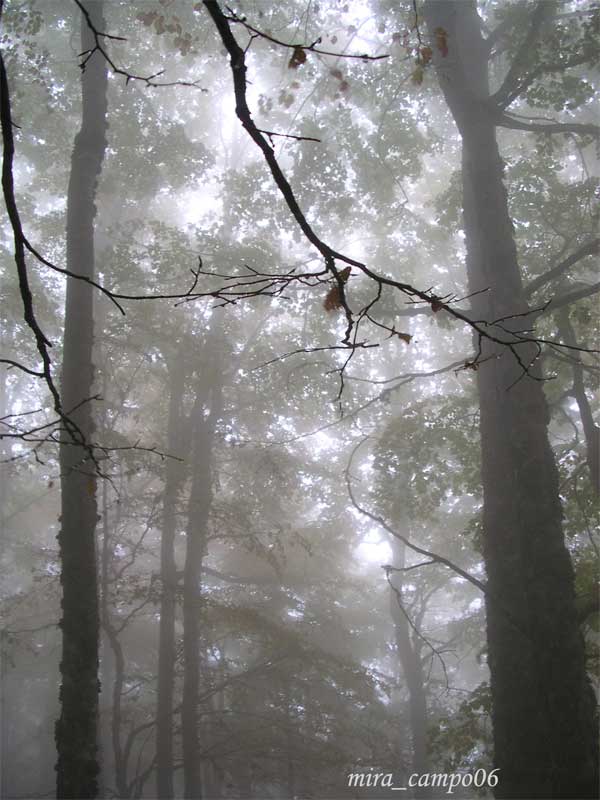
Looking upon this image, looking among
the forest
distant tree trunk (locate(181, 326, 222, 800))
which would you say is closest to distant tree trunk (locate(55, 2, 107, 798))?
the forest

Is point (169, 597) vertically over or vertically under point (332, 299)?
over

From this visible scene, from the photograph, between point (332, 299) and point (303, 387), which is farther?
point (303, 387)

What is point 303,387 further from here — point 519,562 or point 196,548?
point 519,562

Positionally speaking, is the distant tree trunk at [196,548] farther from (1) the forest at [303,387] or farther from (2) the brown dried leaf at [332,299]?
(2) the brown dried leaf at [332,299]

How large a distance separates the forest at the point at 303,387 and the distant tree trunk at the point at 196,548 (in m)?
0.05

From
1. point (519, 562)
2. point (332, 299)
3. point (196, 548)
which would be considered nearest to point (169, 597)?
point (196, 548)

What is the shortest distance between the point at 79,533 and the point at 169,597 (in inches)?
181

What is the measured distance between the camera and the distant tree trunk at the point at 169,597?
8867mm

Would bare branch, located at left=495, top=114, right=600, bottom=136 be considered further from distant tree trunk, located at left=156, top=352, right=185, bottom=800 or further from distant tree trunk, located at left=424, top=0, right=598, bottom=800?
distant tree trunk, located at left=156, top=352, right=185, bottom=800

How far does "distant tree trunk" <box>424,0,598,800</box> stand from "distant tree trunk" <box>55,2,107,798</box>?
326 centimetres

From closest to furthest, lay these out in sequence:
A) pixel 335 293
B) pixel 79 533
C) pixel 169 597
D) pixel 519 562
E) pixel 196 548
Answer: pixel 335 293 → pixel 519 562 → pixel 79 533 → pixel 169 597 → pixel 196 548

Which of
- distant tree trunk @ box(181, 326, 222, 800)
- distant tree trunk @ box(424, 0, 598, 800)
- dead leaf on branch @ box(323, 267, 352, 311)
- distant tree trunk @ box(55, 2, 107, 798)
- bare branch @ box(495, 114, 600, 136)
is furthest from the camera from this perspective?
distant tree trunk @ box(181, 326, 222, 800)

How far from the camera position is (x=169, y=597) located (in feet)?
30.6

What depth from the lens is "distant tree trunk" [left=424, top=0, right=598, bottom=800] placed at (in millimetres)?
3787
